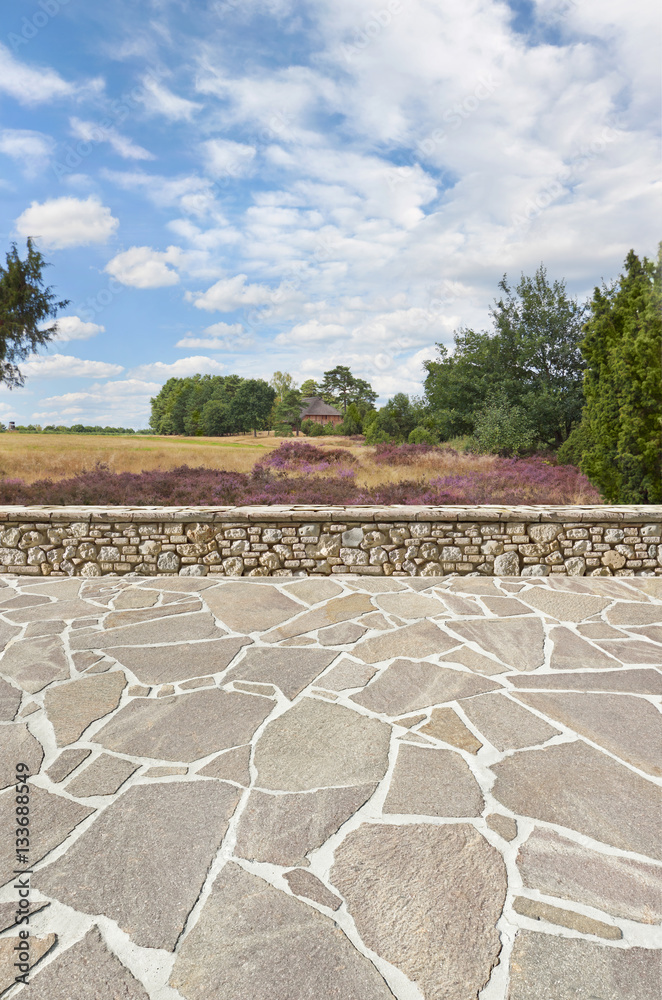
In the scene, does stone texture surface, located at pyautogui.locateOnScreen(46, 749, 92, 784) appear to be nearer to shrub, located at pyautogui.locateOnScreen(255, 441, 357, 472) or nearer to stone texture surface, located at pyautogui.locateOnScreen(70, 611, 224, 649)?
stone texture surface, located at pyautogui.locateOnScreen(70, 611, 224, 649)

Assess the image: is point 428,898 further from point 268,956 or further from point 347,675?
point 347,675

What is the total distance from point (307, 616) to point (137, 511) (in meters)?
2.79

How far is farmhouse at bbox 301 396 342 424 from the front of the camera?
2173cm

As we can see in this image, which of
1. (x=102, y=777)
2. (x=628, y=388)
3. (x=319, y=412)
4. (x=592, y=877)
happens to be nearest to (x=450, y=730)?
(x=592, y=877)

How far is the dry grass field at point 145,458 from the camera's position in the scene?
11156 mm

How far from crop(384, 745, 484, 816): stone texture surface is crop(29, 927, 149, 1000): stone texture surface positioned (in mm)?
1041

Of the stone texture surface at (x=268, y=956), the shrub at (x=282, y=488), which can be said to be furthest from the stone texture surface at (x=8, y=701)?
the shrub at (x=282, y=488)

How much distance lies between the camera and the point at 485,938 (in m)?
1.59

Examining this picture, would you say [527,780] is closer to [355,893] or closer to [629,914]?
[629,914]

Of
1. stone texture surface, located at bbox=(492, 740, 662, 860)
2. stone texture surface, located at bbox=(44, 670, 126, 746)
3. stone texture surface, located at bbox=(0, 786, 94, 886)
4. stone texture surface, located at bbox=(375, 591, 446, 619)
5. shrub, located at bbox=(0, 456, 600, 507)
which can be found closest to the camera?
stone texture surface, located at bbox=(0, 786, 94, 886)

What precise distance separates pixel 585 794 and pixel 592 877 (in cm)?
47

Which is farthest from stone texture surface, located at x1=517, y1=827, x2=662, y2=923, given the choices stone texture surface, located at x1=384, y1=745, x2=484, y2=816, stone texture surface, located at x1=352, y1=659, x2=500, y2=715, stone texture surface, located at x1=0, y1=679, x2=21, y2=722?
stone texture surface, located at x1=0, y1=679, x2=21, y2=722

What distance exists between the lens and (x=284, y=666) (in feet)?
11.8

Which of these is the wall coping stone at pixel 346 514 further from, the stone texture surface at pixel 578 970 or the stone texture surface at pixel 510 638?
the stone texture surface at pixel 578 970
